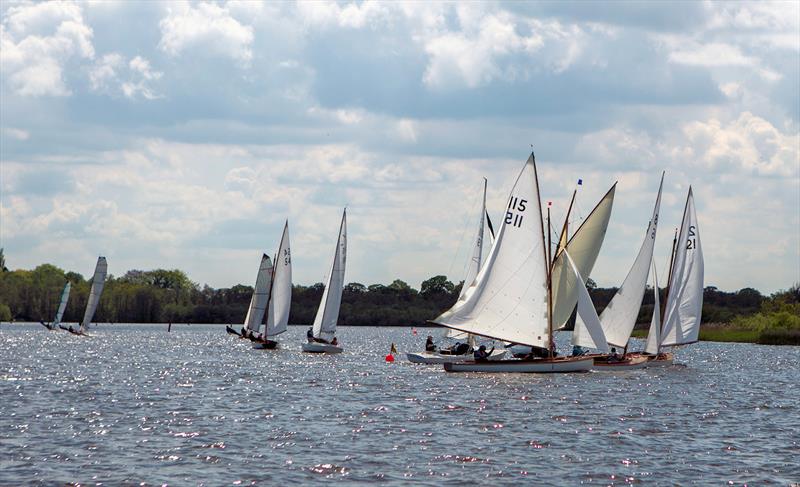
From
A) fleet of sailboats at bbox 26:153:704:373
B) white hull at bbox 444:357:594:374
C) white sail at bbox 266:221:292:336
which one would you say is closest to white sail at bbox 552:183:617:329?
fleet of sailboats at bbox 26:153:704:373

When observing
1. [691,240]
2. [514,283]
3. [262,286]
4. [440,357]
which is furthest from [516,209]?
[262,286]

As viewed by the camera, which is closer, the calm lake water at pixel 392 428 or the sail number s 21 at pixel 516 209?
the calm lake water at pixel 392 428

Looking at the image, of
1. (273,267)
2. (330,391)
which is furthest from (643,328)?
(330,391)

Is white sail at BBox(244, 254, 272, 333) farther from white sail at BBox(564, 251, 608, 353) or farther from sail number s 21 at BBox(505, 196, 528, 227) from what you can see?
sail number s 21 at BBox(505, 196, 528, 227)

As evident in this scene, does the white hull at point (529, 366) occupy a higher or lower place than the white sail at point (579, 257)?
lower

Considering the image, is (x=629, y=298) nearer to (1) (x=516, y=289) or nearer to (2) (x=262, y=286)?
(1) (x=516, y=289)

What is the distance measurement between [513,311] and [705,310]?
11324cm

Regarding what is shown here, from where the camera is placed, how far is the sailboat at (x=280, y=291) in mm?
89812

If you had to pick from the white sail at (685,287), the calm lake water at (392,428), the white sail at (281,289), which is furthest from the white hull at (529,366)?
the white sail at (281,289)

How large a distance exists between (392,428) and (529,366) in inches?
892

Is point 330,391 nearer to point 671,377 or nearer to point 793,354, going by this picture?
point 671,377

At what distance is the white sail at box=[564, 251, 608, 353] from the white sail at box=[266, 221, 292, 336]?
32036 millimetres

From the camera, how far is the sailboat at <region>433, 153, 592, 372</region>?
58219 millimetres

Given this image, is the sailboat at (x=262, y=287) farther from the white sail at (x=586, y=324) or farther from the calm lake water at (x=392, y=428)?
the white sail at (x=586, y=324)
